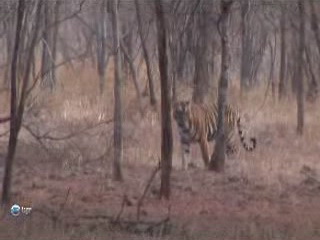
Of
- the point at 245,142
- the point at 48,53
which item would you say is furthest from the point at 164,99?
the point at 245,142

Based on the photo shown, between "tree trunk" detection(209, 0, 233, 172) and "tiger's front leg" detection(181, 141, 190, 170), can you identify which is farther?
Result: "tiger's front leg" detection(181, 141, 190, 170)

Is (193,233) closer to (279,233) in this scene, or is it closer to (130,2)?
(279,233)

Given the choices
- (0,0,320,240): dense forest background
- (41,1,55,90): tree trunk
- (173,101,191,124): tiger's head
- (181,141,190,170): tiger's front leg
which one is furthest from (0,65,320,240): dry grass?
(173,101,191,124): tiger's head

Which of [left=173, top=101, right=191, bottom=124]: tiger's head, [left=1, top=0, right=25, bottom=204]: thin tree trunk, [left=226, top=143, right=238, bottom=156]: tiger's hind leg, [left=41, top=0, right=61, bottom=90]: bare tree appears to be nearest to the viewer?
[left=1, top=0, right=25, bottom=204]: thin tree trunk

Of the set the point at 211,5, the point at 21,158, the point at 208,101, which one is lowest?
the point at 21,158

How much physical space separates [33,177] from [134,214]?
3808 mm

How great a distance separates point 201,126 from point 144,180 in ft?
12.5

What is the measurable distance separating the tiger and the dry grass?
1.03 feet

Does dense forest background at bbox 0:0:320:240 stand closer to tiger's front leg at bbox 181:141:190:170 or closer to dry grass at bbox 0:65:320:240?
dry grass at bbox 0:65:320:240

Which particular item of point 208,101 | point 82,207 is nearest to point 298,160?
point 208,101

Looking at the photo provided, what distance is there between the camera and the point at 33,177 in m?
14.3

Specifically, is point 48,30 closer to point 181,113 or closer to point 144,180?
point 181,113

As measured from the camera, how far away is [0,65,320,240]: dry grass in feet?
32.0

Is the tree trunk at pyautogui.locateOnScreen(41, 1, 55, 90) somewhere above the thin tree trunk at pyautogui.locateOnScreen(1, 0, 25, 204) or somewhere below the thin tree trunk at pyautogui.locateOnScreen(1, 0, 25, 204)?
above
